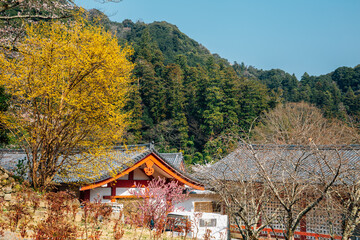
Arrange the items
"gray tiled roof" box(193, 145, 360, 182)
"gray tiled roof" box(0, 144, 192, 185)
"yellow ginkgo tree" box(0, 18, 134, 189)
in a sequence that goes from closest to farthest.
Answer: "gray tiled roof" box(193, 145, 360, 182) → "yellow ginkgo tree" box(0, 18, 134, 189) → "gray tiled roof" box(0, 144, 192, 185)

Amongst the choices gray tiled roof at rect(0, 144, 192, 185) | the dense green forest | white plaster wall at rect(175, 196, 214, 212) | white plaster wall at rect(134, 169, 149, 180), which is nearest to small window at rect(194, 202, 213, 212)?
white plaster wall at rect(175, 196, 214, 212)

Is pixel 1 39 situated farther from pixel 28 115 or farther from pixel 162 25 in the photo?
pixel 162 25

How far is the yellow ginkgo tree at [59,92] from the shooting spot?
902 cm

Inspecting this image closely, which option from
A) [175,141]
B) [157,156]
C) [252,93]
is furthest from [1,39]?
[252,93]

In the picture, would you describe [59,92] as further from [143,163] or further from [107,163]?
[143,163]

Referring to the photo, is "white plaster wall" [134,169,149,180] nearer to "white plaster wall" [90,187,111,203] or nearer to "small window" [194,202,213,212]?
"white plaster wall" [90,187,111,203]

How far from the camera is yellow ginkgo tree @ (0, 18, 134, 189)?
9.02 m

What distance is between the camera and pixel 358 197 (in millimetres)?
5500

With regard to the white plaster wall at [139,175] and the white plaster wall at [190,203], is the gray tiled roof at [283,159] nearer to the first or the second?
the white plaster wall at [190,203]

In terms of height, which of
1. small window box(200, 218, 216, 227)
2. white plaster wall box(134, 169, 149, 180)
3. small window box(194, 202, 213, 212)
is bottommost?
small window box(200, 218, 216, 227)

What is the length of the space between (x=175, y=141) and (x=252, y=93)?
41.5 feet

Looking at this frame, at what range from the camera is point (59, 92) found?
9328 mm

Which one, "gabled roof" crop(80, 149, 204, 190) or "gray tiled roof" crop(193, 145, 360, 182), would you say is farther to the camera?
"gabled roof" crop(80, 149, 204, 190)

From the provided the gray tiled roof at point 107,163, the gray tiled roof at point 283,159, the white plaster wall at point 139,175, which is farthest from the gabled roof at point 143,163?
the gray tiled roof at point 283,159
